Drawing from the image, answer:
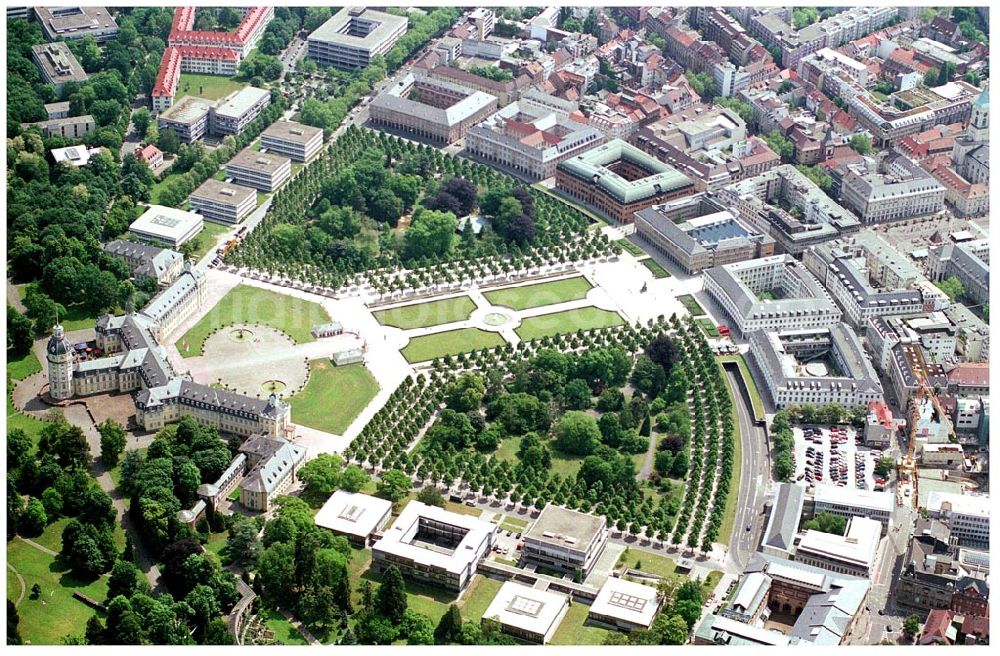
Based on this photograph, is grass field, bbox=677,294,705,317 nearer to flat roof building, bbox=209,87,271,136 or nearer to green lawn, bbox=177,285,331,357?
green lawn, bbox=177,285,331,357

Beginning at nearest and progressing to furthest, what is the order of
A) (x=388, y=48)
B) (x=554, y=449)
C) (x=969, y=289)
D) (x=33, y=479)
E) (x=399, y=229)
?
1. (x=33, y=479)
2. (x=554, y=449)
3. (x=969, y=289)
4. (x=399, y=229)
5. (x=388, y=48)

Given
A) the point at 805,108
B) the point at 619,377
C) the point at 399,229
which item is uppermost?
the point at 805,108

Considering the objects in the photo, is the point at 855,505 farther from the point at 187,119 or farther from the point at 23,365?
the point at 187,119

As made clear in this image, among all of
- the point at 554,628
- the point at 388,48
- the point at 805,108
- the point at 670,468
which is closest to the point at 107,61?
the point at 388,48

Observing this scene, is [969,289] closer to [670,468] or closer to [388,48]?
[670,468]

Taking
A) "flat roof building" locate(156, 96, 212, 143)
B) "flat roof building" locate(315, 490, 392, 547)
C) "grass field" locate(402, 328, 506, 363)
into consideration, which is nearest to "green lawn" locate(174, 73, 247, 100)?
"flat roof building" locate(156, 96, 212, 143)

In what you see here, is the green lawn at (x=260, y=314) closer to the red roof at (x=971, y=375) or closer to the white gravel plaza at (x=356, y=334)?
the white gravel plaza at (x=356, y=334)
